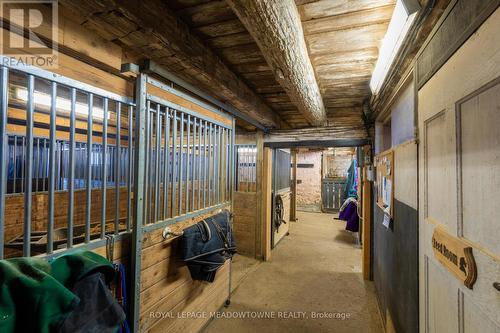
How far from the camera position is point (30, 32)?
38.0 inches

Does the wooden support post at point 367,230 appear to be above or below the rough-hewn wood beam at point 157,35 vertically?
below

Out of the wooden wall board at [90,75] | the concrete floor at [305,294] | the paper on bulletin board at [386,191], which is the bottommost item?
the concrete floor at [305,294]

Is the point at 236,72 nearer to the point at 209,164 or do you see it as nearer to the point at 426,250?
the point at 209,164

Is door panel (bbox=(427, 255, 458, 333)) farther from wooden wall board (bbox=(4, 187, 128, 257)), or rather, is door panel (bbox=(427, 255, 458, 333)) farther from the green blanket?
wooden wall board (bbox=(4, 187, 128, 257))

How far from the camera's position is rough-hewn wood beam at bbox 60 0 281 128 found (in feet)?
3.21

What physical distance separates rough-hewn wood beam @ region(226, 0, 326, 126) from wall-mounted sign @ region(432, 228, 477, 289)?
44.9 inches

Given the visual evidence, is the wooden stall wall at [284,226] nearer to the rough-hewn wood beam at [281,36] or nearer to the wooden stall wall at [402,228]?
the wooden stall wall at [402,228]

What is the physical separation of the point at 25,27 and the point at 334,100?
2.65m

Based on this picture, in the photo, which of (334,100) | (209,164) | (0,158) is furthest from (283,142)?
(0,158)

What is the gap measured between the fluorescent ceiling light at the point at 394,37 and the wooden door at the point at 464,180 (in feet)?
0.90

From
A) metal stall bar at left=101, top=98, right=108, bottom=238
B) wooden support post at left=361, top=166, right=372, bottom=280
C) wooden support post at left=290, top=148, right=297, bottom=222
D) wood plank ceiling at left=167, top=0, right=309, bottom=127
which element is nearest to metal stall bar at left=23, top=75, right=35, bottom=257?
metal stall bar at left=101, top=98, right=108, bottom=238

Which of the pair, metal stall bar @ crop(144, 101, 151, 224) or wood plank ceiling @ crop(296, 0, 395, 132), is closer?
wood plank ceiling @ crop(296, 0, 395, 132)

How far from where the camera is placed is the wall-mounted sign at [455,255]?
78 centimetres

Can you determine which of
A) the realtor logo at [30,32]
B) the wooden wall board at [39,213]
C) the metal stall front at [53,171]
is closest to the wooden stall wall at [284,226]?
the wooden wall board at [39,213]
